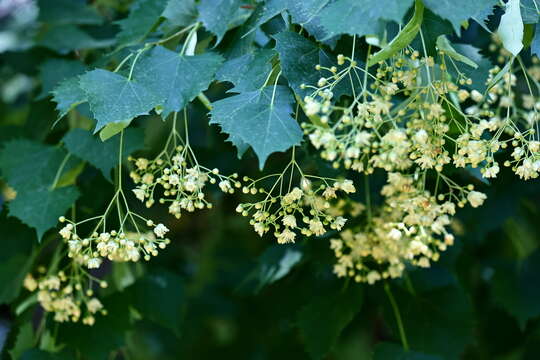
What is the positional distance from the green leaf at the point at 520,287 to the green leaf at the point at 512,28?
3.53ft

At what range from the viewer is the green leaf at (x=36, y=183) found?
1.45 meters

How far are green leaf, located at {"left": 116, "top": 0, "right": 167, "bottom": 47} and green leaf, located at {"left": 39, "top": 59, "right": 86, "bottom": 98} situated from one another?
32 cm

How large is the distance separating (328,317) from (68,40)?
3.58 ft

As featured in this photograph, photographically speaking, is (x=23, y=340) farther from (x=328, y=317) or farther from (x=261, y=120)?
(x=261, y=120)

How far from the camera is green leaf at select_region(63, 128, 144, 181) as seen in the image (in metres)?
1.47

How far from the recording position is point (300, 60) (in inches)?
47.2

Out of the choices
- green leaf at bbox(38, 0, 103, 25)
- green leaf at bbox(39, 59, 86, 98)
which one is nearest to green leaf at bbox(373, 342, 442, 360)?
green leaf at bbox(39, 59, 86, 98)

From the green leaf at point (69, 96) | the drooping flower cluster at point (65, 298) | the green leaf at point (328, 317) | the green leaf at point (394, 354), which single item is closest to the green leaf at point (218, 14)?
the green leaf at point (69, 96)

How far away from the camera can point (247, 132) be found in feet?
3.60

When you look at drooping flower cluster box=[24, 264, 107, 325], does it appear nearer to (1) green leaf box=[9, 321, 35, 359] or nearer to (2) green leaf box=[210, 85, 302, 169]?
(1) green leaf box=[9, 321, 35, 359]

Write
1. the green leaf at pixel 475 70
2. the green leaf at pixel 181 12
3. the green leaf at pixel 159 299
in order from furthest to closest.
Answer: the green leaf at pixel 159 299, the green leaf at pixel 181 12, the green leaf at pixel 475 70

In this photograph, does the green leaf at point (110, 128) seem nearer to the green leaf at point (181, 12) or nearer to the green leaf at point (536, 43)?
the green leaf at point (181, 12)

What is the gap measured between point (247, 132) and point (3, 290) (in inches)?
38.2

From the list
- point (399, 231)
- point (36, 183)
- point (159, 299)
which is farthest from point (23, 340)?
point (399, 231)
